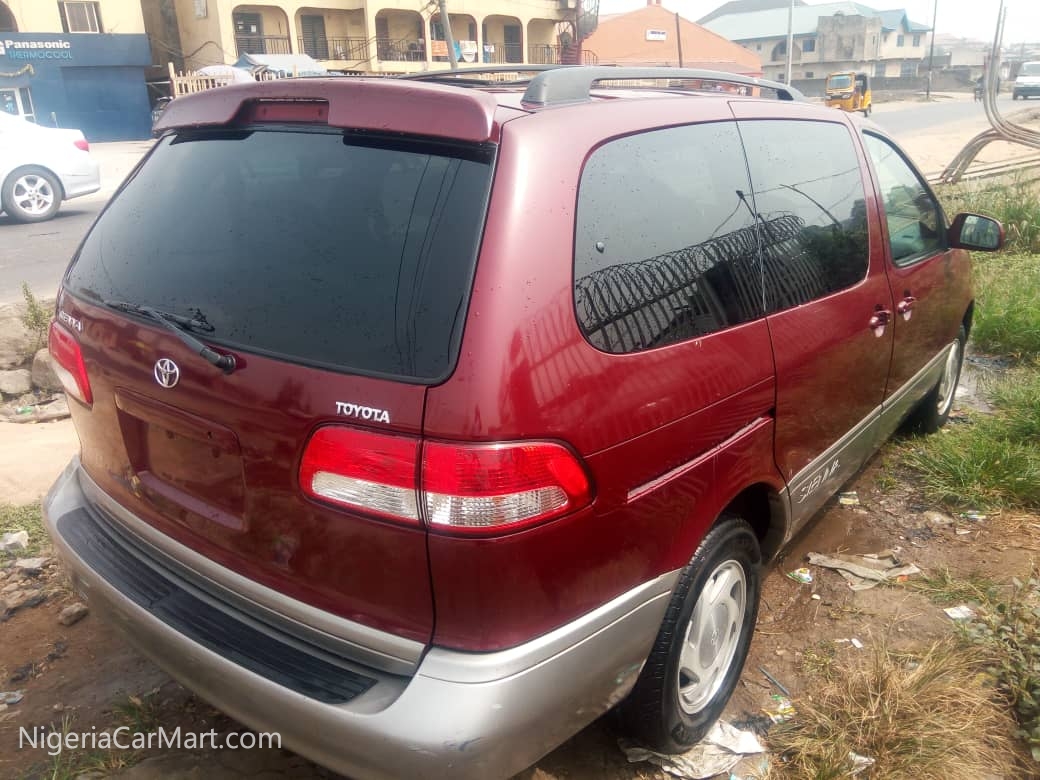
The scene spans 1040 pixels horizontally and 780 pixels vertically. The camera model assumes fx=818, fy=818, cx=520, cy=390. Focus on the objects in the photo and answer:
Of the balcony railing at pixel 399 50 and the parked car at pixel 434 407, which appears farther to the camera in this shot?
the balcony railing at pixel 399 50

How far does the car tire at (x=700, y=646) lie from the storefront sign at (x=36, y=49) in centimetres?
3526

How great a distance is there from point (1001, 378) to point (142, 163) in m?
5.36

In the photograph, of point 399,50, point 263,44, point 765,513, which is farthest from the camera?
point 399,50

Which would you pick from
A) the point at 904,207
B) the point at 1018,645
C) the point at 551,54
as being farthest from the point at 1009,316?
the point at 551,54

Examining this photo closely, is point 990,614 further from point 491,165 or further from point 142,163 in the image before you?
point 142,163

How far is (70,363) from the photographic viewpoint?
92.4 inches

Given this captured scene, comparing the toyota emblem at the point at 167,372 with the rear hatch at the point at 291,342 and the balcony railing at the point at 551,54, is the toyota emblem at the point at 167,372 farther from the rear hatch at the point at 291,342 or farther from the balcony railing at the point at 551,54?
the balcony railing at the point at 551,54

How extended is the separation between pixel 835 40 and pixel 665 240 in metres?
87.3

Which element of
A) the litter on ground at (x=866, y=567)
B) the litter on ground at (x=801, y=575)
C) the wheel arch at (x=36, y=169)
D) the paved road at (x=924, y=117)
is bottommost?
the paved road at (x=924, y=117)

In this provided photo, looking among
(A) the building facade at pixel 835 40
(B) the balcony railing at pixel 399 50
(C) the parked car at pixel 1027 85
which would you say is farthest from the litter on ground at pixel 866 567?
(A) the building facade at pixel 835 40

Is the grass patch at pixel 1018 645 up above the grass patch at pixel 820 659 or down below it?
above

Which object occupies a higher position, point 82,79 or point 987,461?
point 82,79

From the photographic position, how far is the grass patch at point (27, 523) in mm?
3592

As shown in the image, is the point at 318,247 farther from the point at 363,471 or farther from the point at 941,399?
the point at 941,399
